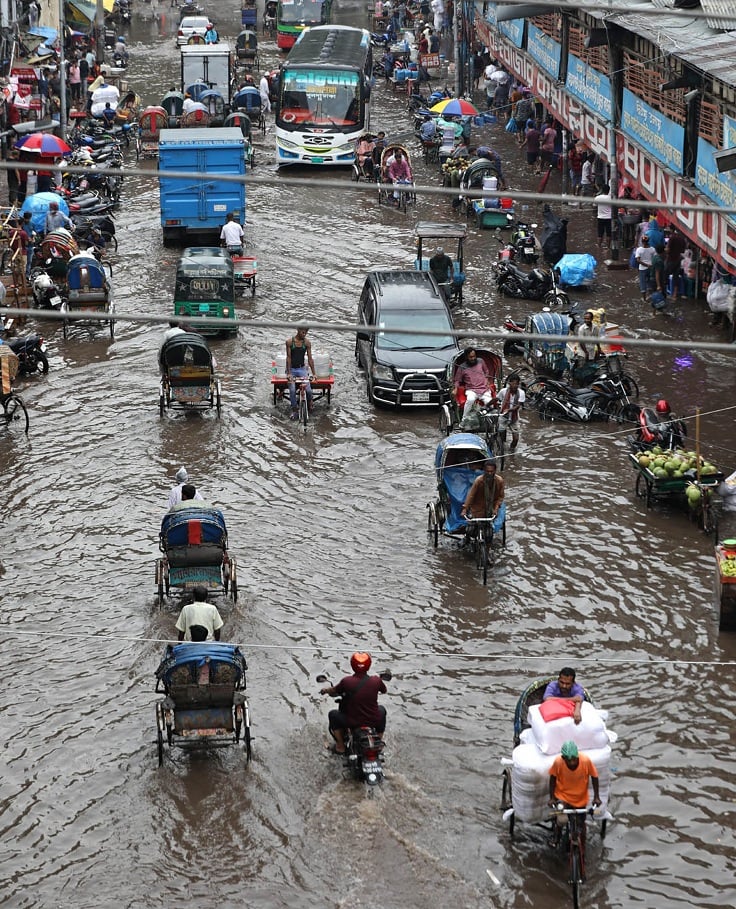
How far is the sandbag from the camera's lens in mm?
12422

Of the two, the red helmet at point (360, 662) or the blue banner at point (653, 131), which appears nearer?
the red helmet at point (360, 662)

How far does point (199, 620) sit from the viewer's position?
15.2m

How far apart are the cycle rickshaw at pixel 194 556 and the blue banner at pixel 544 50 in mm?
25065

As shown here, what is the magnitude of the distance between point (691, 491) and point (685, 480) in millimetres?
312

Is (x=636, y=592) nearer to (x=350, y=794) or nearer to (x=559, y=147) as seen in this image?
(x=350, y=794)

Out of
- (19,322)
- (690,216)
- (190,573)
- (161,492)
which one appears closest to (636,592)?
(190,573)

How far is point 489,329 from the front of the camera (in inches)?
1109

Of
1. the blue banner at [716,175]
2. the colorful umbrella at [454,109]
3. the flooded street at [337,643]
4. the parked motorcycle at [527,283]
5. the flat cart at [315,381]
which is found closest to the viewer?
the flooded street at [337,643]

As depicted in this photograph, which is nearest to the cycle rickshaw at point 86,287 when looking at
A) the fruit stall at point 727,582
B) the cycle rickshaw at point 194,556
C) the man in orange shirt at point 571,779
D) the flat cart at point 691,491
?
the cycle rickshaw at point 194,556

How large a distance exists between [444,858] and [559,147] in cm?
3196

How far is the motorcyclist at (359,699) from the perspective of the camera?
13664 millimetres

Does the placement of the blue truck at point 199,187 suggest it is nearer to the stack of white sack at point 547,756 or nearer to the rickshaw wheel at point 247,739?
the rickshaw wheel at point 247,739

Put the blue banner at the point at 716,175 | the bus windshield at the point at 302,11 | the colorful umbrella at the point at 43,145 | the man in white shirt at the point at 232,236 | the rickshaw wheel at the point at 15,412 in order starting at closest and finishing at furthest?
the rickshaw wheel at the point at 15,412
the blue banner at the point at 716,175
the man in white shirt at the point at 232,236
the colorful umbrella at the point at 43,145
the bus windshield at the point at 302,11

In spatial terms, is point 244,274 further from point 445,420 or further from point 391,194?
point 391,194
